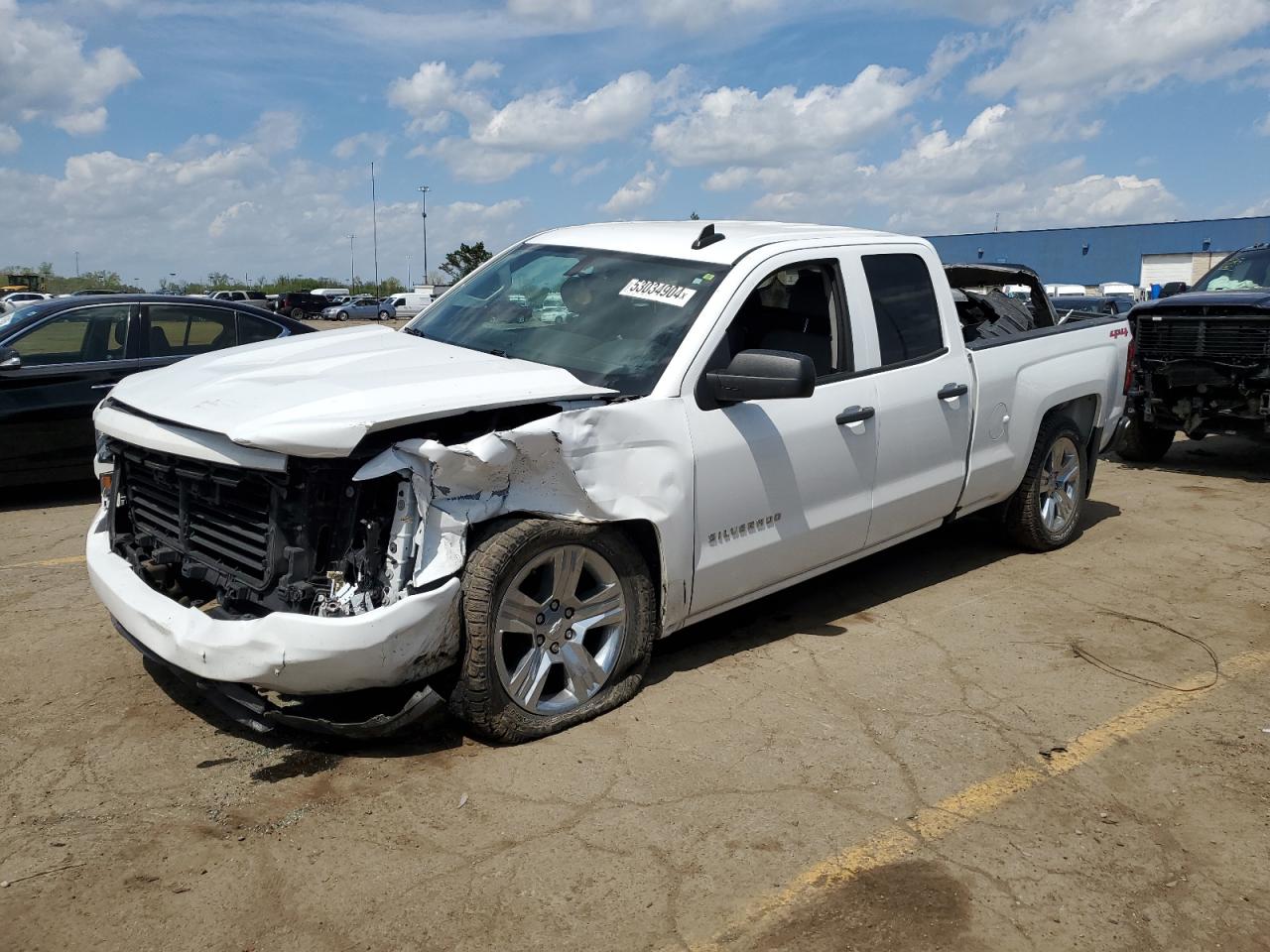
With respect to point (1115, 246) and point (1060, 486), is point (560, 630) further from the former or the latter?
point (1115, 246)

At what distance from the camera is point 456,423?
3709 mm

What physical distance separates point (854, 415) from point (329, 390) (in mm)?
2327

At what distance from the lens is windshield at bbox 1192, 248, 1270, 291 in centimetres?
1016

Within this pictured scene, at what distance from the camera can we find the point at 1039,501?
6.48 metres

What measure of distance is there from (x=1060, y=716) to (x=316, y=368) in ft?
10.7

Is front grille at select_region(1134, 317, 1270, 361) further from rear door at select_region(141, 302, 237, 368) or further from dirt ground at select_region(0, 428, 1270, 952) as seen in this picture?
rear door at select_region(141, 302, 237, 368)

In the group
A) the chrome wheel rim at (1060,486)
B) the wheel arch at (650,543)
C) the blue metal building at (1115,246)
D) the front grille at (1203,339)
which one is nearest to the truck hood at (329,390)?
the wheel arch at (650,543)

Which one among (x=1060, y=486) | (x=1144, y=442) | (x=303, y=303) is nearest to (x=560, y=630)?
(x=1060, y=486)

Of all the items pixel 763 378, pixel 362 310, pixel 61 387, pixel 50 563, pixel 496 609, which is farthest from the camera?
pixel 362 310

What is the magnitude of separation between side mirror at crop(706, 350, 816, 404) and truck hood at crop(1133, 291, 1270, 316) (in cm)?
684

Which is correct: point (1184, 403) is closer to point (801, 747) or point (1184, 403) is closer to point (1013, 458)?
point (1013, 458)

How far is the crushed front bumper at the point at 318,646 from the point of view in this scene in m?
3.35

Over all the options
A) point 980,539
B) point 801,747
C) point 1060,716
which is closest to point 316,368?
point 801,747

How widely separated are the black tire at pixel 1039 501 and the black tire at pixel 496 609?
320 centimetres
